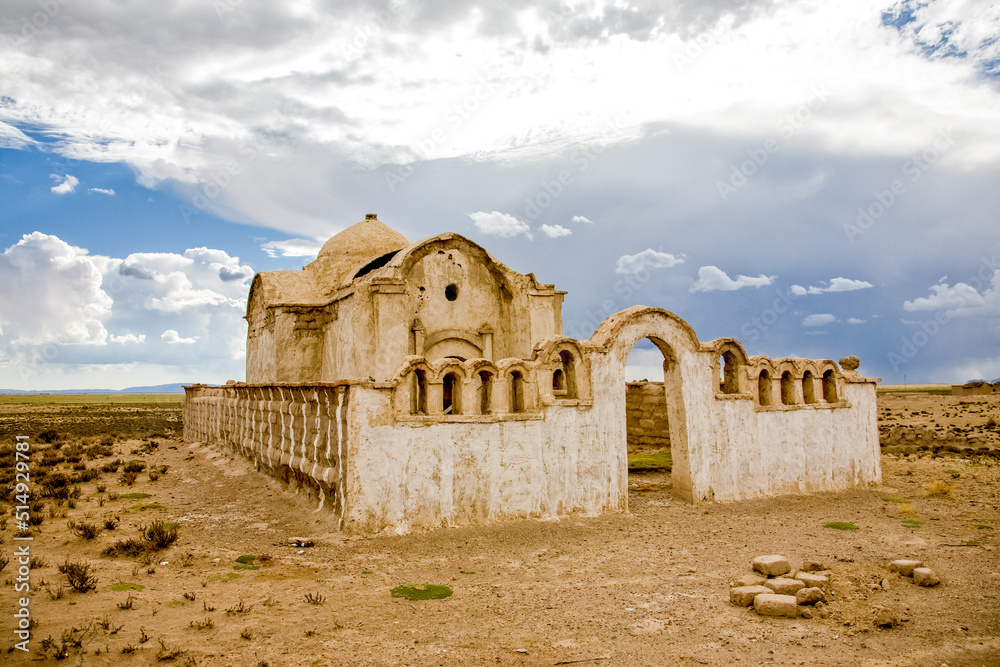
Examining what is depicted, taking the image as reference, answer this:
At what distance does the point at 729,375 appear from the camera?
11633 millimetres

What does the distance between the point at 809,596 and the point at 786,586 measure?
0.94 ft

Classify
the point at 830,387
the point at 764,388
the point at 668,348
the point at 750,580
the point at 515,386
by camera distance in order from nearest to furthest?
the point at 750,580 < the point at 515,386 < the point at 668,348 < the point at 764,388 < the point at 830,387

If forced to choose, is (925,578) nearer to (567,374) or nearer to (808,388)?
(567,374)

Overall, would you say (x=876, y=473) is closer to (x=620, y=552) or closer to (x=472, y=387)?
(x=620, y=552)

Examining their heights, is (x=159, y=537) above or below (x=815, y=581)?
above

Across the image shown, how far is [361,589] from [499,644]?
6.43 feet

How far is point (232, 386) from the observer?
55.0 ft

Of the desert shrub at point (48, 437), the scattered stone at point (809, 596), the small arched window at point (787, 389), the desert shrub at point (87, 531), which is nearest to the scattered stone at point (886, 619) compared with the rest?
the scattered stone at point (809, 596)

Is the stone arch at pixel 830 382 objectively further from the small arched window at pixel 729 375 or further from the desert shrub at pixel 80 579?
the desert shrub at pixel 80 579

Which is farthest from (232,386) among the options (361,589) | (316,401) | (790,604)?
(790,604)

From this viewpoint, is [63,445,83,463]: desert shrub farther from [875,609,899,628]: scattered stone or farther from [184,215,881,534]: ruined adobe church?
[875,609,899,628]: scattered stone

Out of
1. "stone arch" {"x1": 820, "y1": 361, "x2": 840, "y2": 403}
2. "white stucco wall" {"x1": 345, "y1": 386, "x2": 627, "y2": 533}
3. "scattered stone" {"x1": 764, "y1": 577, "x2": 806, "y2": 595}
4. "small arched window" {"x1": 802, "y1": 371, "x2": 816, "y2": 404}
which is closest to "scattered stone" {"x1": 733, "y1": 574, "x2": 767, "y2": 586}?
"scattered stone" {"x1": 764, "y1": 577, "x2": 806, "y2": 595}

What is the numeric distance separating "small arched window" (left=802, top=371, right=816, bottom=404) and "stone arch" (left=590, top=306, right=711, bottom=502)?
2.70m

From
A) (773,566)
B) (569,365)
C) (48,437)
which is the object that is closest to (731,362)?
(569,365)
